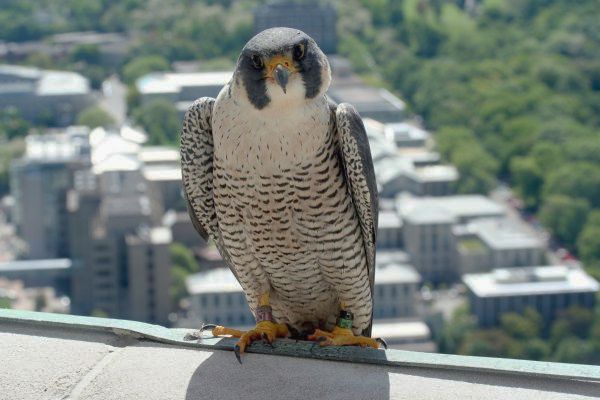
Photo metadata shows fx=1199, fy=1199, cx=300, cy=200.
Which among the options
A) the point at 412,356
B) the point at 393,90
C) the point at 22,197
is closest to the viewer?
the point at 412,356

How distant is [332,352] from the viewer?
6.05 m

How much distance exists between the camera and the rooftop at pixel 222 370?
552 cm

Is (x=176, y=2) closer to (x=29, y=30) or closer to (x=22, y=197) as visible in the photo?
(x=29, y=30)

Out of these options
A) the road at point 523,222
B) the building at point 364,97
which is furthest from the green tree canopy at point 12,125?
the road at point 523,222

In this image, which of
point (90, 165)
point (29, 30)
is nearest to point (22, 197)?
Answer: point (90, 165)

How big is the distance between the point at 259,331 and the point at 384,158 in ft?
193

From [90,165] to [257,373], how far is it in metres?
51.1

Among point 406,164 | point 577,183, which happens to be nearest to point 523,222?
point 577,183

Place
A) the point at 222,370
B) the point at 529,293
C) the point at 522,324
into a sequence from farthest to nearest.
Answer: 1. the point at 529,293
2. the point at 522,324
3. the point at 222,370

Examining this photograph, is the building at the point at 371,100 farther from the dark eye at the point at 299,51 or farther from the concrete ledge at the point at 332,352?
the dark eye at the point at 299,51

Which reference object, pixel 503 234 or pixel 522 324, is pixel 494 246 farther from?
pixel 522 324

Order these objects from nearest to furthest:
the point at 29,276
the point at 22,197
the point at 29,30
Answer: the point at 29,276 < the point at 22,197 < the point at 29,30

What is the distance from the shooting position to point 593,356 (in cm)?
4406

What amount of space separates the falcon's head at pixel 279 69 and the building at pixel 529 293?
134 ft
